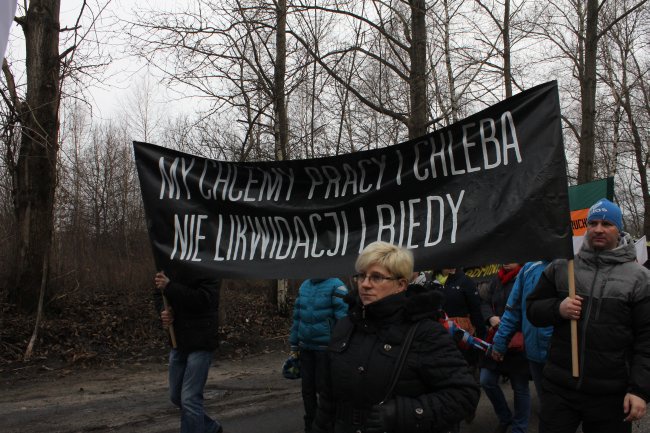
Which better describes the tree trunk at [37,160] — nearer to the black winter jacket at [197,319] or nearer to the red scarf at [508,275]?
the black winter jacket at [197,319]

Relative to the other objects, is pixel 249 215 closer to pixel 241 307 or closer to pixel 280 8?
pixel 280 8

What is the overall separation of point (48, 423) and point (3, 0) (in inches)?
195

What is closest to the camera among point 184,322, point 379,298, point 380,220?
point 379,298

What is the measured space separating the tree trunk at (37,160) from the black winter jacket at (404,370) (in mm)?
8997

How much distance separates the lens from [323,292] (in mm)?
5715

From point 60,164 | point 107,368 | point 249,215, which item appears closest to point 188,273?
point 249,215

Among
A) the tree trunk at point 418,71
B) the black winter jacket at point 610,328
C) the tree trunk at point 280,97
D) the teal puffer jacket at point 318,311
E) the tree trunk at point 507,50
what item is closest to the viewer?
the black winter jacket at point 610,328

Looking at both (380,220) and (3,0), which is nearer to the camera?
(3,0)

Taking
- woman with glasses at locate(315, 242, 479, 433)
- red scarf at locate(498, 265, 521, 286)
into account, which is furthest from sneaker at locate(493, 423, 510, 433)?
woman with glasses at locate(315, 242, 479, 433)

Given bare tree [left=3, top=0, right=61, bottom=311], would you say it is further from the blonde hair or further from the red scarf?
the blonde hair

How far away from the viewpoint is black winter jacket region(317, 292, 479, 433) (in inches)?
100

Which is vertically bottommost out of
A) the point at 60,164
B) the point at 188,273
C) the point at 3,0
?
the point at 188,273

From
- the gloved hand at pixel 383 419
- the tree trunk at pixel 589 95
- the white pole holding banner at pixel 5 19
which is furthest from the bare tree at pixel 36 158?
the tree trunk at pixel 589 95

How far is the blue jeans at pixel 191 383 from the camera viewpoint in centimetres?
484
